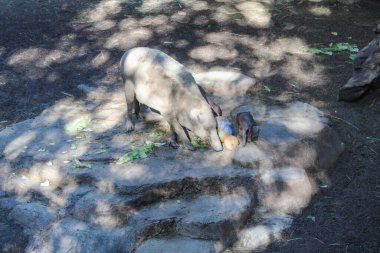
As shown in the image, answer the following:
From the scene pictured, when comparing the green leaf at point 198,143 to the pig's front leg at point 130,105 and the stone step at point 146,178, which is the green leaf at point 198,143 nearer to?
the stone step at point 146,178

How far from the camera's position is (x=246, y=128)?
5133 millimetres

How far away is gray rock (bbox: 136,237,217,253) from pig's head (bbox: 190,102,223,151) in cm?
101

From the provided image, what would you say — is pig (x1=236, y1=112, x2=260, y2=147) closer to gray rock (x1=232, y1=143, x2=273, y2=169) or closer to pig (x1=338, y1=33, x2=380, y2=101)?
gray rock (x1=232, y1=143, x2=273, y2=169)

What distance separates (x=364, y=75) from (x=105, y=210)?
3.55 m

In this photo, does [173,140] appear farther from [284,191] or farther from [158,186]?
[284,191]

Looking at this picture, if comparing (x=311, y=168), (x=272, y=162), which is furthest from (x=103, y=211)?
(x=311, y=168)

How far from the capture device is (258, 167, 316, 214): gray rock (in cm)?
484

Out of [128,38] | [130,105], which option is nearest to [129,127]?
[130,105]

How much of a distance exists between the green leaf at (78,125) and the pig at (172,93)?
802 millimetres

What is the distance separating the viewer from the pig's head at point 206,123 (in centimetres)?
508

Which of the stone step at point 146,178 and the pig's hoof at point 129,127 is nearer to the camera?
the stone step at point 146,178

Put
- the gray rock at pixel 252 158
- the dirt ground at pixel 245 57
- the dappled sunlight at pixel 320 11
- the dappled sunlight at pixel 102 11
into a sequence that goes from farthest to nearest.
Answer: the dappled sunlight at pixel 102 11 → the dappled sunlight at pixel 320 11 → the gray rock at pixel 252 158 → the dirt ground at pixel 245 57

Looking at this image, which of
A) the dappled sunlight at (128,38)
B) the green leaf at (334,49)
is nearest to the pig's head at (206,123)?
the green leaf at (334,49)

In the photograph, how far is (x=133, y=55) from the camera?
5.41 m
